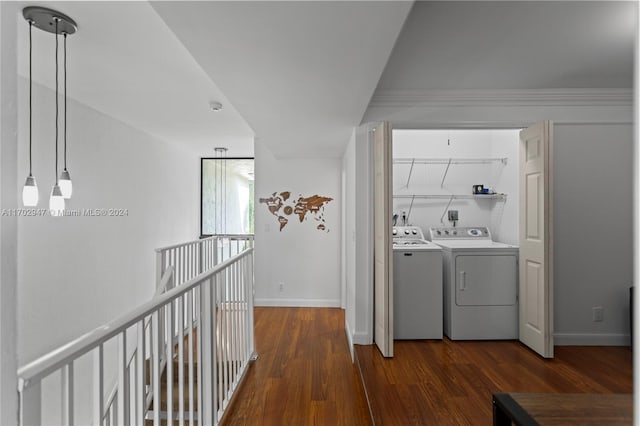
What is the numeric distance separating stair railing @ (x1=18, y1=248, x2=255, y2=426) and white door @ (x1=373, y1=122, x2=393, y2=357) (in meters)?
1.13

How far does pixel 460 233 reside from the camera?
409 cm

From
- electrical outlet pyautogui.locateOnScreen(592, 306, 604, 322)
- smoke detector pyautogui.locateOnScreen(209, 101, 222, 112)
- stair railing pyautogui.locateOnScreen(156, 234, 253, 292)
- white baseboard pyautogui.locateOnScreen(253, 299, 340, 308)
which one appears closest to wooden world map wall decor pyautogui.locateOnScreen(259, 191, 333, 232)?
stair railing pyautogui.locateOnScreen(156, 234, 253, 292)

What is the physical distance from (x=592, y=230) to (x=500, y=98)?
4.68 feet

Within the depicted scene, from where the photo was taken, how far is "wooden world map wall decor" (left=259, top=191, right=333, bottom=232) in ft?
16.1

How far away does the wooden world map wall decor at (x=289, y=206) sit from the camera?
4.91 m

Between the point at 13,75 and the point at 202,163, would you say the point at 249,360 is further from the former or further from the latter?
the point at 202,163

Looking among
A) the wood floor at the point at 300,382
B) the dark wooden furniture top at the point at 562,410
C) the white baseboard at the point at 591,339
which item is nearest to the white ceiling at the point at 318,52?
the dark wooden furniture top at the point at 562,410

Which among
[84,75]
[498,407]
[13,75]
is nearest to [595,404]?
[498,407]

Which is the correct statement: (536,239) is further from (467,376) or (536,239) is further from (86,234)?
(86,234)

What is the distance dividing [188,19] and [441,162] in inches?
134

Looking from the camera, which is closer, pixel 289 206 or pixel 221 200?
pixel 289 206

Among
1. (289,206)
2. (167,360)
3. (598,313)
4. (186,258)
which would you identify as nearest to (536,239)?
(598,313)

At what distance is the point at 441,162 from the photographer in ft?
13.7

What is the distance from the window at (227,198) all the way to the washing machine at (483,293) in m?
3.74
